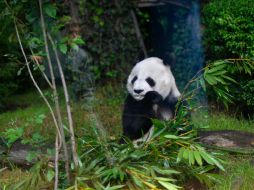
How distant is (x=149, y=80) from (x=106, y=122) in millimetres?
2214

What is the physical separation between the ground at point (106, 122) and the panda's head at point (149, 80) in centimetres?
51

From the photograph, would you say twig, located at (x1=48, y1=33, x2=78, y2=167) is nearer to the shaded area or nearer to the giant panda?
the giant panda

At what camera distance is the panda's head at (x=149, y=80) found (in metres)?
4.48

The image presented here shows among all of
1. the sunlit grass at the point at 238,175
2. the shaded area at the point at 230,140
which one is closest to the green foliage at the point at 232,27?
the shaded area at the point at 230,140

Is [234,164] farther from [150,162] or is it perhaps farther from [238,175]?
[150,162]

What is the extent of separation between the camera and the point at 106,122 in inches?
261

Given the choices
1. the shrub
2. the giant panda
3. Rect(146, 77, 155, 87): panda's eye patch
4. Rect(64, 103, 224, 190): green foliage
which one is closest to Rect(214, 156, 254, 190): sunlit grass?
Rect(64, 103, 224, 190): green foliage

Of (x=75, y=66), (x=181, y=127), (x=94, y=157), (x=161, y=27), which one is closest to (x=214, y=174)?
(x=181, y=127)

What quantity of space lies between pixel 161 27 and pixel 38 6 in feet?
18.9

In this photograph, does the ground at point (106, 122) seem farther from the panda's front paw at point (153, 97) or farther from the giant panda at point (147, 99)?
the panda's front paw at point (153, 97)

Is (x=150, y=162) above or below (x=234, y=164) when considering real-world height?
above

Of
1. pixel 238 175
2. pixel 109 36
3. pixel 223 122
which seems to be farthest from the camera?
pixel 109 36

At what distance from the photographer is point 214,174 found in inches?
164

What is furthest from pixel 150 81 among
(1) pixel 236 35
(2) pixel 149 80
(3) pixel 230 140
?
(1) pixel 236 35
